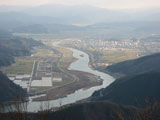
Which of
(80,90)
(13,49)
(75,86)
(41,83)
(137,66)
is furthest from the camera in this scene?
(13,49)

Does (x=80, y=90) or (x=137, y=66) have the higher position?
(x=137, y=66)

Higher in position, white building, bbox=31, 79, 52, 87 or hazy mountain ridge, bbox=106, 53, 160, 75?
hazy mountain ridge, bbox=106, 53, 160, 75

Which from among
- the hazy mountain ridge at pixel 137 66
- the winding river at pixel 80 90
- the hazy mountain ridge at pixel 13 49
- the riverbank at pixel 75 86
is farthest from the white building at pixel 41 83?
the hazy mountain ridge at pixel 13 49

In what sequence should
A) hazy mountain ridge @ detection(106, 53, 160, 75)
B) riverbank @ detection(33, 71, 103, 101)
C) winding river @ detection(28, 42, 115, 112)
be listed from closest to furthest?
winding river @ detection(28, 42, 115, 112)
riverbank @ detection(33, 71, 103, 101)
hazy mountain ridge @ detection(106, 53, 160, 75)

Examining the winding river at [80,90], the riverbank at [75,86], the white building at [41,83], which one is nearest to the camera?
the winding river at [80,90]

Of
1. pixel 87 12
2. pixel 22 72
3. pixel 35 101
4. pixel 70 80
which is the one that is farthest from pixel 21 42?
pixel 87 12

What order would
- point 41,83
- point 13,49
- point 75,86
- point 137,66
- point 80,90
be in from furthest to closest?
point 13,49 < point 137,66 < point 41,83 < point 75,86 < point 80,90

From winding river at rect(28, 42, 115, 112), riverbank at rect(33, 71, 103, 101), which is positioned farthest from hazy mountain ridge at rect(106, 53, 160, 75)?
riverbank at rect(33, 71, 103, 101)

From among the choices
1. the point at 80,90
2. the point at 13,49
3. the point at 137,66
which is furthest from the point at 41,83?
the point at 13,49

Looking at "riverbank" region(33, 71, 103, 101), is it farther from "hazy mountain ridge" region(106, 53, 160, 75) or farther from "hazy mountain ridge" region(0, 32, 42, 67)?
"hazy mountain ridge" region(0, 32, 42, 67)

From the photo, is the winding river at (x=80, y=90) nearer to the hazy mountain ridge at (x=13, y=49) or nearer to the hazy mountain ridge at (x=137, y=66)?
the hazy mountain ridge at (x=137, y=66)

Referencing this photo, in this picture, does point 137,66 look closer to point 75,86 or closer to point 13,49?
point 75,86

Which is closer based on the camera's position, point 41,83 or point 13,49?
point 41,83
